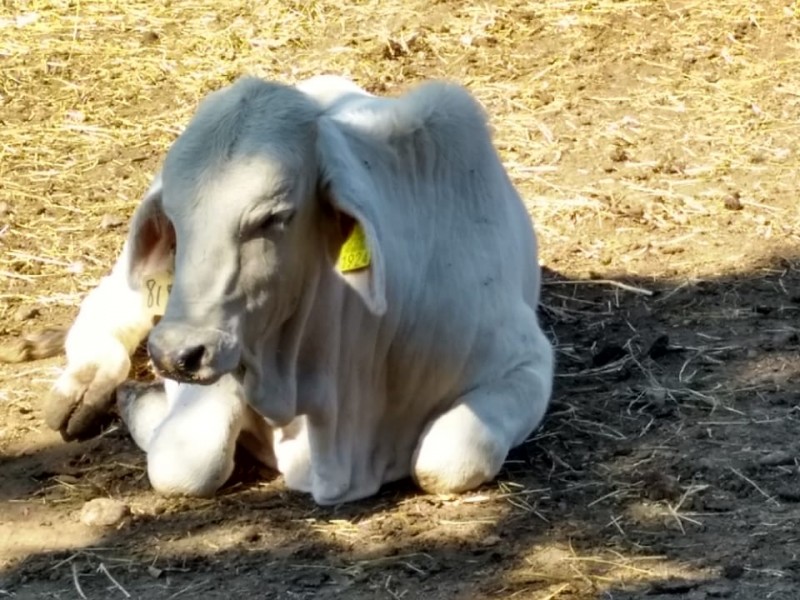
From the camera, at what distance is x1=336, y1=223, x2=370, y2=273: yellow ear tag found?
4.30 meters

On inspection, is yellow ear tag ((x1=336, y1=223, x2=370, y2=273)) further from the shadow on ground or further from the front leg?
the front leg

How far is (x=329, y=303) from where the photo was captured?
4559 mm

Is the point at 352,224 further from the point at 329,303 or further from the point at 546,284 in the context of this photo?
the point at 546,284

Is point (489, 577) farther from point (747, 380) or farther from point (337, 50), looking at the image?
point (337, 50)

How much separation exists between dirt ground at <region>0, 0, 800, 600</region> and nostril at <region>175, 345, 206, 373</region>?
611 mm

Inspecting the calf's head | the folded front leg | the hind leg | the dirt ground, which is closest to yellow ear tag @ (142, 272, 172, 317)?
the folded front leg

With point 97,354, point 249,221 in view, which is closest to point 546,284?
point 97,354

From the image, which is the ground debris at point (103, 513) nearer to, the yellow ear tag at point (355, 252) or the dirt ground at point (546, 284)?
the dirt ground at point (546, 284)

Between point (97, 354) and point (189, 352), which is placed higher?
point (189, 352)

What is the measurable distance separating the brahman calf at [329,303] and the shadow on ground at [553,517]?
12 cm

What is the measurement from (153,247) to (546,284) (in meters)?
2.17

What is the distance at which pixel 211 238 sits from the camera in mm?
4109

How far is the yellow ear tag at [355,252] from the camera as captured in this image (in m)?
4.30

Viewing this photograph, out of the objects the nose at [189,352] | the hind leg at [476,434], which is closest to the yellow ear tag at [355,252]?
the nose at [189,352]
